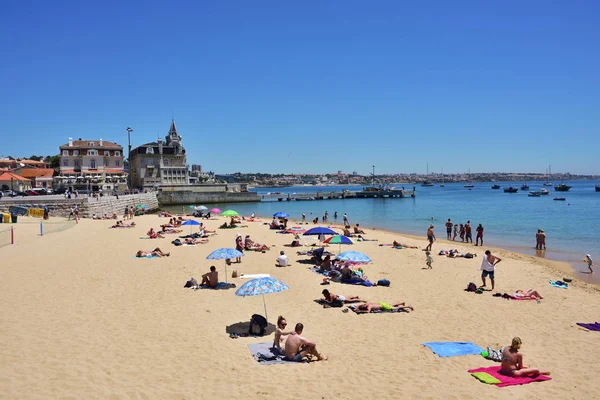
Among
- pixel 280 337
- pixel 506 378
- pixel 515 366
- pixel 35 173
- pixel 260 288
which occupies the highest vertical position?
pixel 35 173

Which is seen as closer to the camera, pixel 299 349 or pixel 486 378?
pixel 486 378

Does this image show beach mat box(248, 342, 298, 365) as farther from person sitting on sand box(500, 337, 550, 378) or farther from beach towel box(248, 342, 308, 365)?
person sitting on sand box(500, 337, 550, 378)

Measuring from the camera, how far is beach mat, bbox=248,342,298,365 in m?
7.06

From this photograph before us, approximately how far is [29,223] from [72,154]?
40737 millimetres

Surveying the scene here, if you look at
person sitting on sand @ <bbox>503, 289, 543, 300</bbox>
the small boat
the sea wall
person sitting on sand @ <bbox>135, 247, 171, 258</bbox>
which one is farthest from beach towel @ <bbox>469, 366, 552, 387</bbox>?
the small boat

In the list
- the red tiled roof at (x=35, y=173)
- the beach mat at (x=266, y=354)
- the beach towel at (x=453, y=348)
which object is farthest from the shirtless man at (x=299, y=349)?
the red tiled roof at (x=35, y=173)

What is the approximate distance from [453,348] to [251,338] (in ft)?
12.6

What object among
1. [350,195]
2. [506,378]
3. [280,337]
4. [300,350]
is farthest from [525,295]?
[350,195]

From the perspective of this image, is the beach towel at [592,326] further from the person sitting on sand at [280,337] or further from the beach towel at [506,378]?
the person sitting on sand at [280,337]

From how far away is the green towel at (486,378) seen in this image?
6.40 metres

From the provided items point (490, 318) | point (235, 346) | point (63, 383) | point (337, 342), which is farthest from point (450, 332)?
point (63, 383)

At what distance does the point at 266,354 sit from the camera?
7.26 meters

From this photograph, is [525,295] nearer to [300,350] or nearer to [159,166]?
[300,350]

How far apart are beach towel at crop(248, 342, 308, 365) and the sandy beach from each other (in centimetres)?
19
